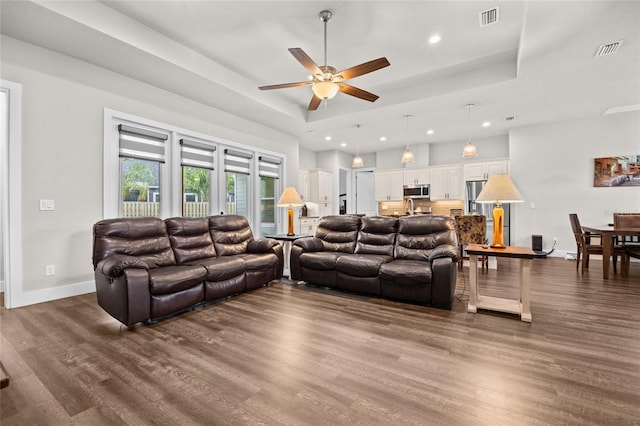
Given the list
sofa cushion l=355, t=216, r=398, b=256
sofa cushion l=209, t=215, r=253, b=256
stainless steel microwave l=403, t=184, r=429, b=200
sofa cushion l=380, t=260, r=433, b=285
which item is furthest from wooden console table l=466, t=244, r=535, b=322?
stainless steel microwave l=403, t=184, r=429, b=200

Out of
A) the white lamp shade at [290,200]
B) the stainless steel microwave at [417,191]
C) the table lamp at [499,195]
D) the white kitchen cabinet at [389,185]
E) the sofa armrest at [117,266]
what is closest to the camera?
the sofa armrest at [117,266]

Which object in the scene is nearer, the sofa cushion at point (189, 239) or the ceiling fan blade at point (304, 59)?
the ceiling fan blade at point (304, 59)

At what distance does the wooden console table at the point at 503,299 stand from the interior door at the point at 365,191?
6.54 meters

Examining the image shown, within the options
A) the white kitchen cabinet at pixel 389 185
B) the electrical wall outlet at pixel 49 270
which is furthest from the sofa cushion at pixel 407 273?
the white kitchen cabinet at pixel 389 185

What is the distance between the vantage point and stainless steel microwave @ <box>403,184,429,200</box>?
26.1 feet

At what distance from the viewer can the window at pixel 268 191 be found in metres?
6.35

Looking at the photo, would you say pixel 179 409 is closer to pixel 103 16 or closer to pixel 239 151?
Result: pixel 103 16

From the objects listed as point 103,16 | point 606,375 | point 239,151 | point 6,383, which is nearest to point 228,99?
point 239,151

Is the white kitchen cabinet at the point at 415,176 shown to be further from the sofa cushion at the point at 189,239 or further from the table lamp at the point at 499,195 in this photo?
the sofa cushion at the point at 189,239

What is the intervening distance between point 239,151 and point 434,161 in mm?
5433

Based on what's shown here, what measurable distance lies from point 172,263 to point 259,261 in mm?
1026

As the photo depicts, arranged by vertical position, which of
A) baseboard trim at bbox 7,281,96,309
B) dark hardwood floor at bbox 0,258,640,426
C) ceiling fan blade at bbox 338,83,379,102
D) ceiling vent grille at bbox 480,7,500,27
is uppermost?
ceiling vent grille at bbox 480,7,500,27

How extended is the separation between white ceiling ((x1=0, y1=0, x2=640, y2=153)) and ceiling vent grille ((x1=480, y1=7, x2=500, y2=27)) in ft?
0.22

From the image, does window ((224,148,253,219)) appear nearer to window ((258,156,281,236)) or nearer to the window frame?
the window frame
